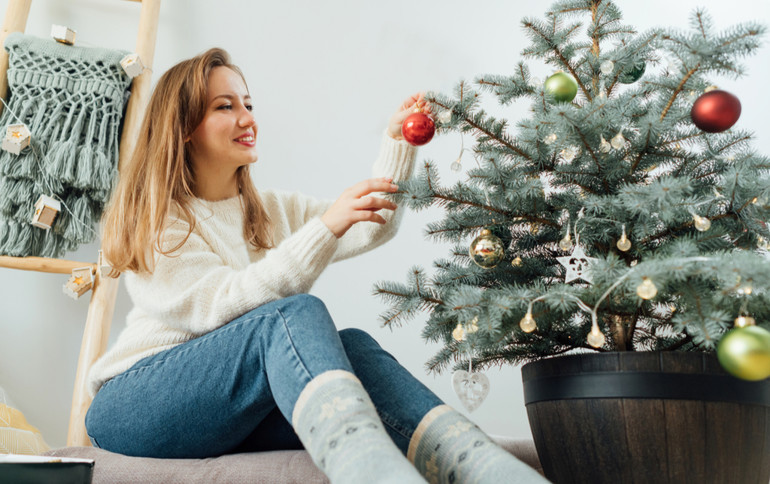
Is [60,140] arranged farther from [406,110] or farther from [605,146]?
[605,146]

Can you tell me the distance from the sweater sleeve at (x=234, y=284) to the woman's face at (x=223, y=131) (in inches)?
11.8

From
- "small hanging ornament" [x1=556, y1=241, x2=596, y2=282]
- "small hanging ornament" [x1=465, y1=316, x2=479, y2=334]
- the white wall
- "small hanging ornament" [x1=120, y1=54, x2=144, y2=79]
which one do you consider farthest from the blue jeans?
"small hanging ornament" [x1=120, y1=54, x2=144, y2=79]

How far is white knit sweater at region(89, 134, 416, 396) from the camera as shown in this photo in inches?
36.6

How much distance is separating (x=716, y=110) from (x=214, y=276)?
2.31 ft

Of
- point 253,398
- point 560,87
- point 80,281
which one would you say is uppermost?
point 560,87

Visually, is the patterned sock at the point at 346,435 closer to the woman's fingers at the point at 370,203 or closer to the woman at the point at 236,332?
the woman at the point at 236,332

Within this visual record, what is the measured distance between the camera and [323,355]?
0.76 metres

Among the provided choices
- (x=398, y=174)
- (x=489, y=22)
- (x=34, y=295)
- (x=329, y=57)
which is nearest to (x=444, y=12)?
(x=489, y=22)

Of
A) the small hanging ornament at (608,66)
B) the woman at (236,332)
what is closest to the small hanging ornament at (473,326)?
the woman at (236,332)

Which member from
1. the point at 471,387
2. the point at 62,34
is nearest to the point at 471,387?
the point at 471,387

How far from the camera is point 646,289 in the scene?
2.23ft

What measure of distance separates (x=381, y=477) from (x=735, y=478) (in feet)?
1.51

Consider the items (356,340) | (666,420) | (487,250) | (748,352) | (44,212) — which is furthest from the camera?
(44,212)

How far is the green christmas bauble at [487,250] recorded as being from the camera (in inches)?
34.5
